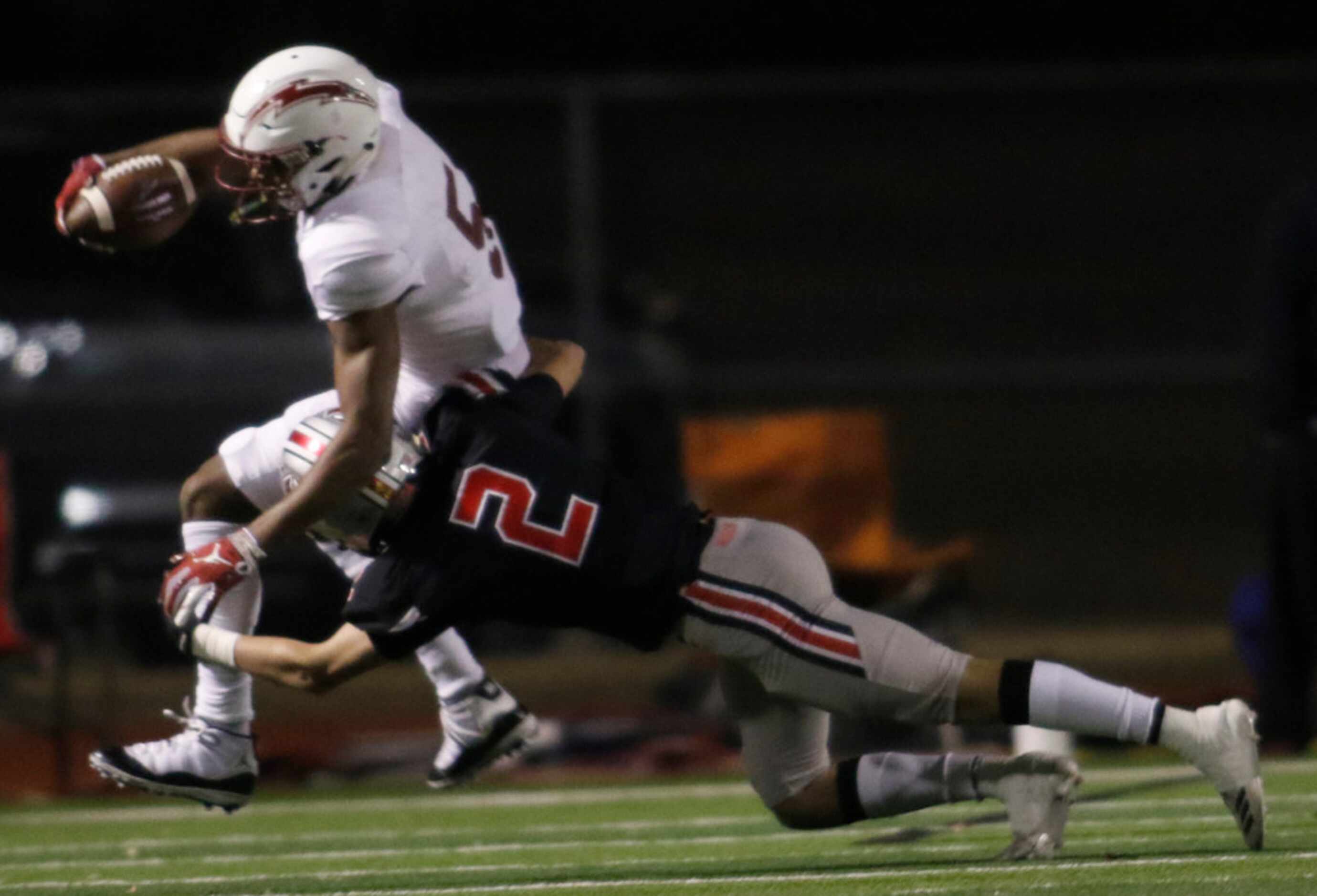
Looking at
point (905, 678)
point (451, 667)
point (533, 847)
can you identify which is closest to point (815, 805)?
point (905, 678)

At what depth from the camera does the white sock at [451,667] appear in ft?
17.9

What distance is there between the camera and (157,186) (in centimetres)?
503

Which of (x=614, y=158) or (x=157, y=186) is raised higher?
(x=157, y=186)

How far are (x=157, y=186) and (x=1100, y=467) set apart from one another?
6636 millimetres

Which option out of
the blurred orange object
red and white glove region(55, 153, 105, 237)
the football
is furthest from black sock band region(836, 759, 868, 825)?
the blurred orange object

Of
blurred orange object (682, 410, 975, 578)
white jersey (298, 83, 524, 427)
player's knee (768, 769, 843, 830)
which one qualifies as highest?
white jersey (298, 83, 524, 427)

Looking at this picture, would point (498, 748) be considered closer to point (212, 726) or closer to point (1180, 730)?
point (212, 726)

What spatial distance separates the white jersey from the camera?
462 cm

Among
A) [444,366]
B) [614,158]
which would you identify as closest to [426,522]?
[444,366]

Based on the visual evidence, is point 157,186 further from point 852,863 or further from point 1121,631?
point 1121,631

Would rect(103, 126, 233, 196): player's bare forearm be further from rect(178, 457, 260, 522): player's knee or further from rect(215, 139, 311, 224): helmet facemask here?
rect(178, 457, 260, 522): player's knee

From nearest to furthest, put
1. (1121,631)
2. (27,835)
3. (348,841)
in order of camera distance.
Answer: (348,841) → (27,835) → (1121,631)

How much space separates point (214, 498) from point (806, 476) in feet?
12.8

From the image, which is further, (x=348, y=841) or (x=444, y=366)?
(x=348, y=841)
